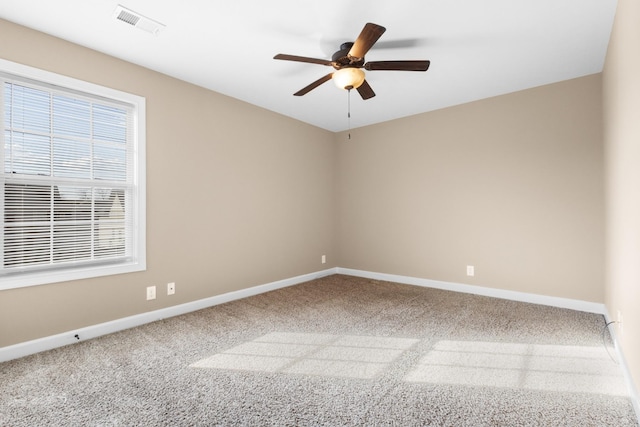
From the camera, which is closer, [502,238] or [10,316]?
[10,316]

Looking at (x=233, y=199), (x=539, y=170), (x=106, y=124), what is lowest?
(x=233, y=199)

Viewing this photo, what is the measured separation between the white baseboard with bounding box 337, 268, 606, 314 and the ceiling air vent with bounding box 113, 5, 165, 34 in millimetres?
4044

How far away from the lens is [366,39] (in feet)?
6.97

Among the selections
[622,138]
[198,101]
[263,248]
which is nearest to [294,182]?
[263,248]

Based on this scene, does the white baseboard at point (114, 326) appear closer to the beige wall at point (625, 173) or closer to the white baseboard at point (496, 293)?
the white baseboard at point (496, 293)

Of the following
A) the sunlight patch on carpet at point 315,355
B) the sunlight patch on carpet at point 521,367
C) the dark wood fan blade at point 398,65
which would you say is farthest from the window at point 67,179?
the sunlight patch on carpet at point 521,367

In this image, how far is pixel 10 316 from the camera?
233 cm

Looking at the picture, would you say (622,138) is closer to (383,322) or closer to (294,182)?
(383,322)

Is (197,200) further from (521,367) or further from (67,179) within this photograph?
(521,367)

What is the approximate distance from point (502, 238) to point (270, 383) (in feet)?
10.5

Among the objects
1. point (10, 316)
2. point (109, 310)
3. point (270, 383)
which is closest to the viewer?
point (270, 383)

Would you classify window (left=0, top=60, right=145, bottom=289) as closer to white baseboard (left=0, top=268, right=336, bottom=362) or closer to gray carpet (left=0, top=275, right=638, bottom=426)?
white baseboard (left=0, top=268, right=336, bottom=362)

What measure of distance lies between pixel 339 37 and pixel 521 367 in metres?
2.77

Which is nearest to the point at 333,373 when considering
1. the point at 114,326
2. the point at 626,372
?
the point at 626,372
